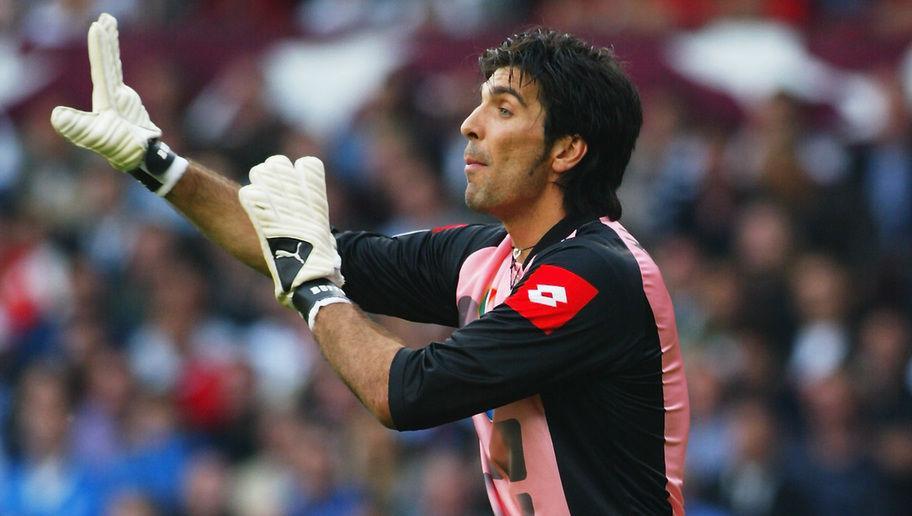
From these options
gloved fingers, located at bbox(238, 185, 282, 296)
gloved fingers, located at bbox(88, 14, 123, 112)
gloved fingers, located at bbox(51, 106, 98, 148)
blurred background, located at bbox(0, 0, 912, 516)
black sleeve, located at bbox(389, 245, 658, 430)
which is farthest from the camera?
blurred background, located at bbox(0, 0, 912, 516)

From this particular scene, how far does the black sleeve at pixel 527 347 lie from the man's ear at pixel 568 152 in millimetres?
381

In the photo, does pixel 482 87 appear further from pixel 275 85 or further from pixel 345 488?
pixel 275 85

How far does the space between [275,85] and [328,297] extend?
627 centimetres

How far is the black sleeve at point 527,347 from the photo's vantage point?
3.73 metres

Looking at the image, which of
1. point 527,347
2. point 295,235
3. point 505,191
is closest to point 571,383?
point 527,347

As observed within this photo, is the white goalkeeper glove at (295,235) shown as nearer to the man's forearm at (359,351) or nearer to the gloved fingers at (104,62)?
the man's forearm at (359,351)

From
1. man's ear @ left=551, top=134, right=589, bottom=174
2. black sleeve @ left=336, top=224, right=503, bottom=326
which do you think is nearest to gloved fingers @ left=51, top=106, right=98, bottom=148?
black sleeve @ left=336, top=224, right=503, bottom=326

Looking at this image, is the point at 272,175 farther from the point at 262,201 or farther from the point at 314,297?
the point at 314,297

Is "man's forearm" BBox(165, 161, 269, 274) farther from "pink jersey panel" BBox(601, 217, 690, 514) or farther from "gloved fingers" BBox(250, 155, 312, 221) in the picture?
"pink jersey panel" BBox(601, 217, 690, 514)

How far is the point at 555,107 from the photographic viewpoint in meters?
4.11

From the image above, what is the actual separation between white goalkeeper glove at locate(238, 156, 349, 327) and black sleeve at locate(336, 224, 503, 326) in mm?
490

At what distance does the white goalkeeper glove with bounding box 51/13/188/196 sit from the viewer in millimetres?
4285

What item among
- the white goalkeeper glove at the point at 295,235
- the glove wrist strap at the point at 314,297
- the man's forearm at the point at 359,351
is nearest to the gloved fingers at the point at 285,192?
the white goalkeeper glove at the point at 295,235

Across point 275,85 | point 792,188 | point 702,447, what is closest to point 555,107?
point 702,447
